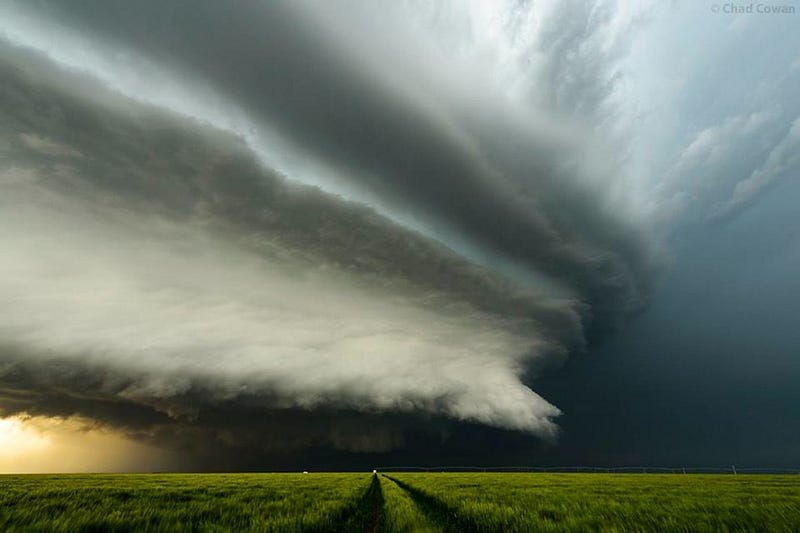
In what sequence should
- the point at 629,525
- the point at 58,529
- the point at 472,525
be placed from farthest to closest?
the point at 472,525 < the point at 629,525 < the point at 58,529

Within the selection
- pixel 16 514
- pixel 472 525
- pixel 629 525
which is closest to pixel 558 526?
pixel 629 525

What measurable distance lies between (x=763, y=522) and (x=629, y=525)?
3.27 metres

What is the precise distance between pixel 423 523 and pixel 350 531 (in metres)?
2.05

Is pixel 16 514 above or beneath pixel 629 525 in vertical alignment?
above

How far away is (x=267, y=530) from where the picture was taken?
8547 millimetres

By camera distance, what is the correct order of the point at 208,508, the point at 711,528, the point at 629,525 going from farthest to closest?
the point at 208,508 → the point at 629,525 → the point at 711,528

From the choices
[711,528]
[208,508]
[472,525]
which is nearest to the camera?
[711,528]

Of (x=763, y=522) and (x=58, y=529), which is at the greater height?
(x=58, y=529)

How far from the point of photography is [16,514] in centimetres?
891

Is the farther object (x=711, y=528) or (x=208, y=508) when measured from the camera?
(x=208, y=508)

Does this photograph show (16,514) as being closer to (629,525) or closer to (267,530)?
(267,530)

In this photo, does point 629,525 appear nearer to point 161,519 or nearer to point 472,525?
point 472,525

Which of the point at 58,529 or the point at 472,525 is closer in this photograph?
the point at 58,529

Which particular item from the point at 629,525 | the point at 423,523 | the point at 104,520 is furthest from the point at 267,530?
the point at 629,525
